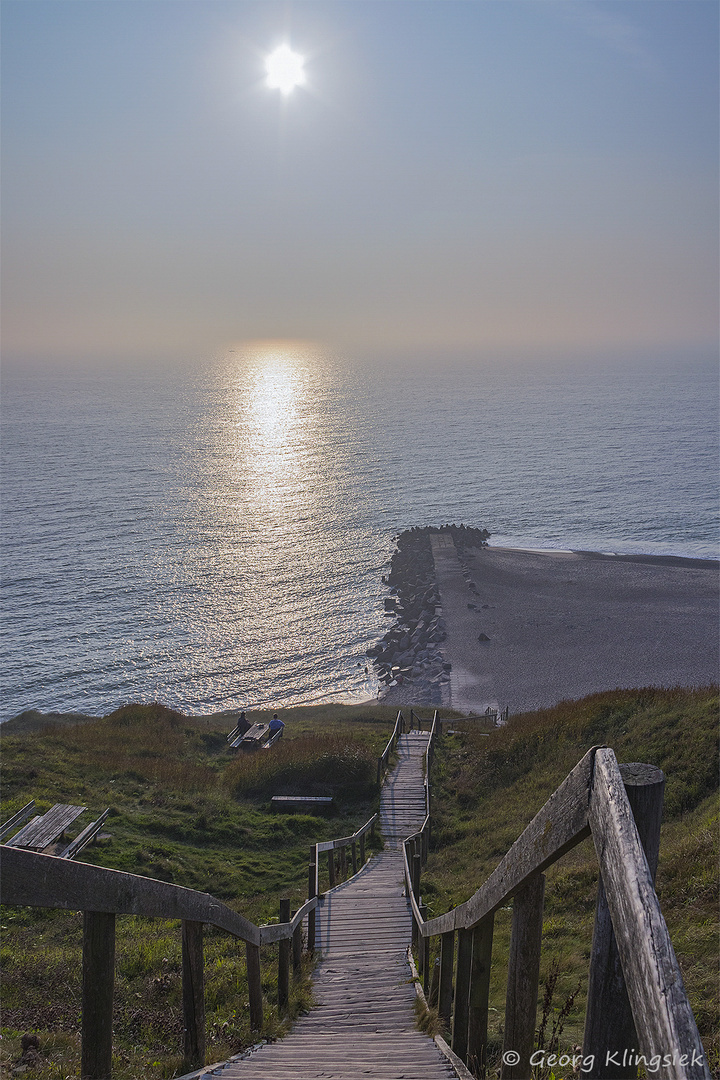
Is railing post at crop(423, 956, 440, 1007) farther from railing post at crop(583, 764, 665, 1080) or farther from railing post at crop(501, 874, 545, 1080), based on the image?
railing post at crop(583, 764, 665, 1080)

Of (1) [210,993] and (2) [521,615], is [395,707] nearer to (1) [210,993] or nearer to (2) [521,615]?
(2) [521,615]

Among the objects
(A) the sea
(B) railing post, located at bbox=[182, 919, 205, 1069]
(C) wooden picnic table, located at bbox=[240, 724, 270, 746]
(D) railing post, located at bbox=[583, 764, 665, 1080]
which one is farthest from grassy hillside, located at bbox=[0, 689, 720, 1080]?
(A) the sea

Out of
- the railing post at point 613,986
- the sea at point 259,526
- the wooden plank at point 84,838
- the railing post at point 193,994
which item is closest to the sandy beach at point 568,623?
the sea at point 259,526

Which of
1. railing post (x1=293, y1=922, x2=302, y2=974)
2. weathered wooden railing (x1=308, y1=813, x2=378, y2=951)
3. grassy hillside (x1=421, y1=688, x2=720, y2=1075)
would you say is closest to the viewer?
grassy hillside (x1=421, y1=688, x2=720, y2=1075)

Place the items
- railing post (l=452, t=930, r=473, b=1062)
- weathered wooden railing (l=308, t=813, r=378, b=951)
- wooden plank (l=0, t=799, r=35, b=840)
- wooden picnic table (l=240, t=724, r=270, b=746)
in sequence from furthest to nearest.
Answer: wooden picnic table (l=240, t=724, r=270, b=746) → wooden plank (l=0, t=799, r=35, b=840) → weathered wooden railing (l=308, t=813, r=378, b=951) → railing post (l=452, t=930, r=473, b=1062)

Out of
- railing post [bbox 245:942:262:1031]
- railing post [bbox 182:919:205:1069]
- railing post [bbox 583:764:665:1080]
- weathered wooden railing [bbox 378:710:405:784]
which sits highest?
railing post [bbox 583:764:665:1080]

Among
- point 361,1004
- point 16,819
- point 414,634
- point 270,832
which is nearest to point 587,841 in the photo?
point 270,832
